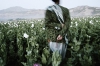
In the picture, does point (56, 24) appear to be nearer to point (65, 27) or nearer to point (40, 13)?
point (65, 27)

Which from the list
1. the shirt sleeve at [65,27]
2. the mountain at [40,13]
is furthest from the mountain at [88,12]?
the shirt sleeve at [65,27]

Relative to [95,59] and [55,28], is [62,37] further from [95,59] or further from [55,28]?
[95,59]

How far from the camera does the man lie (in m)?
4.45

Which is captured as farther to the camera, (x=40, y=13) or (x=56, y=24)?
→ (x=40, y=13)

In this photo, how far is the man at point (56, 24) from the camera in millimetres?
4445

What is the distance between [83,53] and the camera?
5.78 m

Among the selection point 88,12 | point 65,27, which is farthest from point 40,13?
point 65,27

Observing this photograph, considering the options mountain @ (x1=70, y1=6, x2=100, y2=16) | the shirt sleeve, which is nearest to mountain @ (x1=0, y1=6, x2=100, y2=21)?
mountain @ (x1=70, y1=6, x2=100, y2=16)

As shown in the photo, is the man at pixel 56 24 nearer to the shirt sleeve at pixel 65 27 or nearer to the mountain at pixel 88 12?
the shirt sleeve at pixel 65 27

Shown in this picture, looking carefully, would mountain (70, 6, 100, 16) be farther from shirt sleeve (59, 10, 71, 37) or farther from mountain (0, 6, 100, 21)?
shirt sleeve (59, 10, 71, 37)

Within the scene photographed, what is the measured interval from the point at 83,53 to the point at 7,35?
9.01 feet

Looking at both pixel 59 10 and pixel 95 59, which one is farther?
pixel 95 59

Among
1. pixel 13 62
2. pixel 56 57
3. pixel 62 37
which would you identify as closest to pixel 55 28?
pixel 62 37

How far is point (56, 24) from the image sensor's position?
4.48 metres
